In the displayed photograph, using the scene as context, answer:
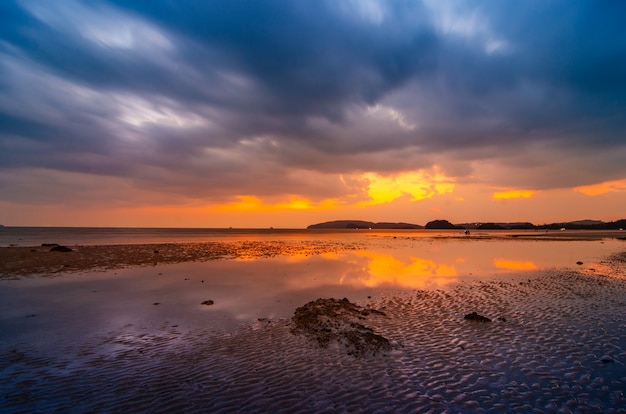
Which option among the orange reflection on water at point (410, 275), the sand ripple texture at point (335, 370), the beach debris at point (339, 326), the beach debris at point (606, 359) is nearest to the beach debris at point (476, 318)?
the sand ripple texture at point (335, 370)

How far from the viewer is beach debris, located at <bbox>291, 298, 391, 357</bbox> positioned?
37.9 ft

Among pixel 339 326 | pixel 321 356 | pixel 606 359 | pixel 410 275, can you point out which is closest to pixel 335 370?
pixel 321 356

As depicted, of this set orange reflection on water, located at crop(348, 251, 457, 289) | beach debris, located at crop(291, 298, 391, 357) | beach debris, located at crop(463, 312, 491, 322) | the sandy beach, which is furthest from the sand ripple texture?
orange reflection on water, located at crop(348, 251, 457, 289)

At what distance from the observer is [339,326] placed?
1376 centimetres

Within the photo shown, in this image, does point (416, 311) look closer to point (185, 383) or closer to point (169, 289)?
point (185, 383)

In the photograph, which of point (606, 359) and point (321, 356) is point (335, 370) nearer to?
point (321, 356)

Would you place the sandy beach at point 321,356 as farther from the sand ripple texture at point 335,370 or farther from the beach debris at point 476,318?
the beach debris at point 476,318

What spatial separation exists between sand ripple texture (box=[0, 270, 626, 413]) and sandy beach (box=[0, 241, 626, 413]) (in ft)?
0.15

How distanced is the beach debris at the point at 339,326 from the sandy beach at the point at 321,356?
118mm

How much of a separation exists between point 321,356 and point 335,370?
1223 mm

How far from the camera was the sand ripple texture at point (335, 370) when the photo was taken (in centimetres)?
755

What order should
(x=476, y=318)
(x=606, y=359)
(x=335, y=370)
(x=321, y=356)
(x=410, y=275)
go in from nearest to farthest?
(x=335, y=370) → (x=606, y=359) → (x=321, y=356) → (x=476, y=318) → (x=410, y=275)

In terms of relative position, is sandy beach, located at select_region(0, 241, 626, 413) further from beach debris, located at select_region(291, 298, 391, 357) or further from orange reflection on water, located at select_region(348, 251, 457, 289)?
orange reflection on water, located at select_region(348, 251, 457, 289)

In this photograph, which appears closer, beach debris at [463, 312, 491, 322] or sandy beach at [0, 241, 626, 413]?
sandy beach at [0, 241, 626, 413]
